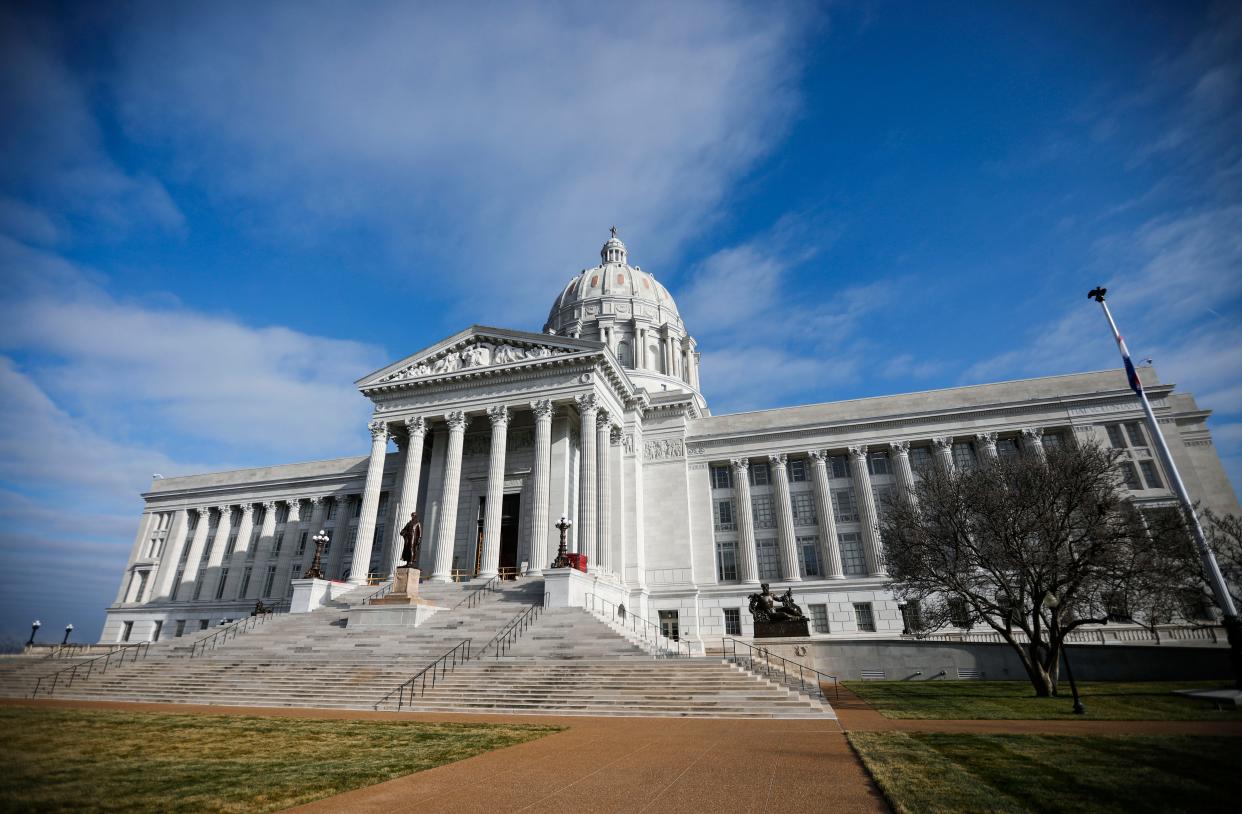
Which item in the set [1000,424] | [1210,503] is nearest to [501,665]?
[1000,424]

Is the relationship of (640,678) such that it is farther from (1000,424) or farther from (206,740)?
(1000,424)

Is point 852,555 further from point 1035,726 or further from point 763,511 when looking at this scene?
point 1035,726

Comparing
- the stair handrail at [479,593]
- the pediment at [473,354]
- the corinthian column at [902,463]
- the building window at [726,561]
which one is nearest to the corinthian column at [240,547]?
the pediment at [473,354]

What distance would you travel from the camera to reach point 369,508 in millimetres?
38500

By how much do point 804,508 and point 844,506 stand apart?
8.87ft

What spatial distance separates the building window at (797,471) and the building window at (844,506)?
2.44m

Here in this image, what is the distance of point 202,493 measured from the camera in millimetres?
57312

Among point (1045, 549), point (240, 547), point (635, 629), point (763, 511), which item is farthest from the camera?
point (240, 547)

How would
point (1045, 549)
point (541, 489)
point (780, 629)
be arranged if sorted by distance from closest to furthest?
point (1045, 549), point (780, 629), point (541, 489)

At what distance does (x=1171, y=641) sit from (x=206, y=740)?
137ft

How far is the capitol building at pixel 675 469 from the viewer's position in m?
37.4

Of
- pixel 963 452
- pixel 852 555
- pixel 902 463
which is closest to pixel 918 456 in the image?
pixel 902 463

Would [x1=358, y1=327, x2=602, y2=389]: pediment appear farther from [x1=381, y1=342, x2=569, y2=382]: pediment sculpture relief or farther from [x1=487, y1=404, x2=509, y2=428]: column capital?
[x1=487, y1=404, x2=509, y2=428]: column capital

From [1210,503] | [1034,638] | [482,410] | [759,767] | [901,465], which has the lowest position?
[759,767]
